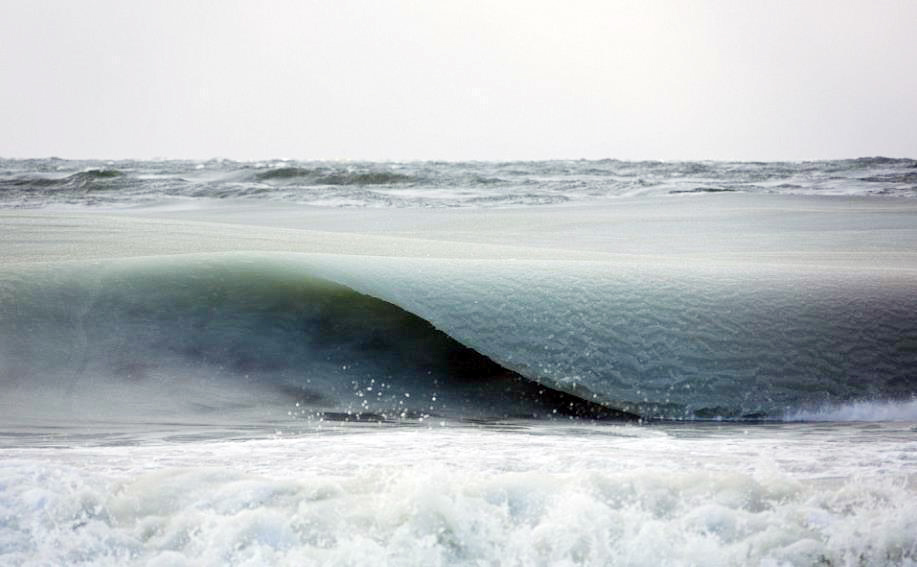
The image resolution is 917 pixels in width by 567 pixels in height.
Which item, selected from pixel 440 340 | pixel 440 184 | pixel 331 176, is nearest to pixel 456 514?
pixel 440 340

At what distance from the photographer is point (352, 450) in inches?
75.0

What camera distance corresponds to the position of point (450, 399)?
262 centimetres

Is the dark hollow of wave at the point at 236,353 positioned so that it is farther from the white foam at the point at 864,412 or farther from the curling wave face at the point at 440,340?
the white foam at the point at 864,412

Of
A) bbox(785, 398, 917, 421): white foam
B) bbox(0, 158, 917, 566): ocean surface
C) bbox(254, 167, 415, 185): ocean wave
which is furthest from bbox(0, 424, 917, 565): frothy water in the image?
bbox(254, 167, 415, 185): ocean wave

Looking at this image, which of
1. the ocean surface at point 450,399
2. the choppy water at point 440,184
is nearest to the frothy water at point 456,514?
the ocean surface at point 450,399

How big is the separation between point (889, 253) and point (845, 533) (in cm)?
289

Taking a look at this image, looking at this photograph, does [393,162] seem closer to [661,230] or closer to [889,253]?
[661,230]

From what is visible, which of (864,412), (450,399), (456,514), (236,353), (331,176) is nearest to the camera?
(456,514)

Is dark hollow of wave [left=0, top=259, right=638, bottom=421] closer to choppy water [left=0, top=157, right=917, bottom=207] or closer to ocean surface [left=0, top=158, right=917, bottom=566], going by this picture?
ocean surface [left=0, top=158, right=917, bottom=566]

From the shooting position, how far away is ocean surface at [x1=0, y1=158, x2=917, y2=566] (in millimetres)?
1422

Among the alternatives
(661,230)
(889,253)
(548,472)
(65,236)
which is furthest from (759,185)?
(548,472)

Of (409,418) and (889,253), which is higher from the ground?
(889,253)

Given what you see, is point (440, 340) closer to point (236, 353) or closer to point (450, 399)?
point (450, 399)

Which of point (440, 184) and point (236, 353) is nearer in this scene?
point (236, 353)
